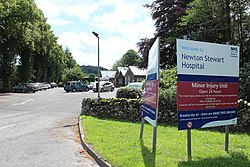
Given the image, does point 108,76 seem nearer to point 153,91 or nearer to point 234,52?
point 153,91

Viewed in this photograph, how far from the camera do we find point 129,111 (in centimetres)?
1341

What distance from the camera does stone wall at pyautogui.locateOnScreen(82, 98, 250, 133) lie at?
10.3m

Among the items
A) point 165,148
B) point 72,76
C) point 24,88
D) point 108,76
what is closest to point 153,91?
point 165,148

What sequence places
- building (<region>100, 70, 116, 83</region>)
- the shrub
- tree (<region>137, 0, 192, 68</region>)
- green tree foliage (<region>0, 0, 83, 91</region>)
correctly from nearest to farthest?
the shrub < tree (<region>137, 0, 192, 68</region>) < green tree foliage (<region>0, 0, 83, 91</region>) < building (<region>100, 70, 116, 83</region>)

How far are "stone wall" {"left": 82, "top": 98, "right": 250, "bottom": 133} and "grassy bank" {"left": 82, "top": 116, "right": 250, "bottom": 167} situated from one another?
51.5 inches

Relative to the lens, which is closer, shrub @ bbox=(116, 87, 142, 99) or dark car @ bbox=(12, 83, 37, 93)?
shrub @ bbox=(116, 87, 142, 99)

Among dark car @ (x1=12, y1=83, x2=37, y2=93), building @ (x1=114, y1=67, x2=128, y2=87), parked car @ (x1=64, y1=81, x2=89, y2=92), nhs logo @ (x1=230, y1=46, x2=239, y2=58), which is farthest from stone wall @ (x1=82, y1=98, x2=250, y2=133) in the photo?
building @ (x1=114, y1=67, x2=128, y2=87)

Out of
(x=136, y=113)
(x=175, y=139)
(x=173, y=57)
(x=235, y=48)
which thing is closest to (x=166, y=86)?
(x=136, y=113)

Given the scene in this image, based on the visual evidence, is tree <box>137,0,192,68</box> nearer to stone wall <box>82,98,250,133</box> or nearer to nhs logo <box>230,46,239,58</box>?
stone wall <box>82,98,250,133</box>

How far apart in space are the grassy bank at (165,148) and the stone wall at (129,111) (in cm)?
131

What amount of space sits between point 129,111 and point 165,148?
622cm

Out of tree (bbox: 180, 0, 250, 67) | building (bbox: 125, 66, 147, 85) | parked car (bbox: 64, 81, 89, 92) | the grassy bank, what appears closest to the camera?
the grassy bank

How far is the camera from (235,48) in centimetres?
722

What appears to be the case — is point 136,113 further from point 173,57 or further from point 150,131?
point 173,57
